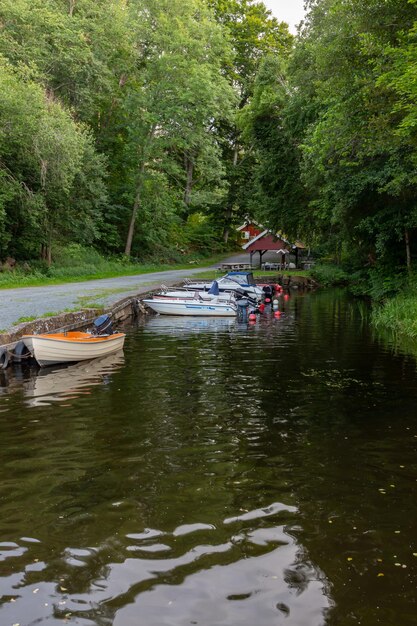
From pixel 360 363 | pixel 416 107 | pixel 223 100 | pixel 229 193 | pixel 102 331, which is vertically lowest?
pixel 360 363

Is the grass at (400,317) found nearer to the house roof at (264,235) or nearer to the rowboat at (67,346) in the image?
the rowboat at (67,346)

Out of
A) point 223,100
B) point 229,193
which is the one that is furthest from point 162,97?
point 229,193

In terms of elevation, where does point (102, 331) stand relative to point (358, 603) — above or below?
above

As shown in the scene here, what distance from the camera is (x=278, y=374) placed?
12.7 metres

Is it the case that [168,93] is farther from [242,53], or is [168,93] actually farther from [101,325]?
[101,325]

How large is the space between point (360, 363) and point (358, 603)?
34.3ft

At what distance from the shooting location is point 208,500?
5824mm

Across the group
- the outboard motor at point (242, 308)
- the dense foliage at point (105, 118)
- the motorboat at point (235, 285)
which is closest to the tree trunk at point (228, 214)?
the dense foliage at point (105, 118)

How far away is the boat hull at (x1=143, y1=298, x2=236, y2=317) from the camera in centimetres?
2595

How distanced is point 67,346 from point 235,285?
66.0 feet

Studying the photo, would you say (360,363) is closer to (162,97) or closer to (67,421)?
(67,421)

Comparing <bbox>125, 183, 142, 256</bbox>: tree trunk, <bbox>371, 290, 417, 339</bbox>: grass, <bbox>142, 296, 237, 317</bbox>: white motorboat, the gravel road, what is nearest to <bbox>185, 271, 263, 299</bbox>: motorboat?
the gravel road

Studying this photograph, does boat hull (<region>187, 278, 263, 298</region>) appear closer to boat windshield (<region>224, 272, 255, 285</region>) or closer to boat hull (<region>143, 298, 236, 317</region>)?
boat windshield (<region>224, 272, 255, 285</region>)

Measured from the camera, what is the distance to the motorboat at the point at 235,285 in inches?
1243
